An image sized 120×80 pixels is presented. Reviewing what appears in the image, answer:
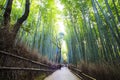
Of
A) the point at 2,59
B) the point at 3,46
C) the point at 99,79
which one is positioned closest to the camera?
the point at 2,59

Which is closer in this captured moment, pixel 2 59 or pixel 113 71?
pixel 2 59

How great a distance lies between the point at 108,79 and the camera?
3.67m

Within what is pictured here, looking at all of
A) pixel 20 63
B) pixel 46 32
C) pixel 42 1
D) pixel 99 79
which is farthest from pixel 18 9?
pixel 99 79

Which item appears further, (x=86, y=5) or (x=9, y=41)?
(x=86, y=5)

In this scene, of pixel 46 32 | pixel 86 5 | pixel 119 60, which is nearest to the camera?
pixel 119 60

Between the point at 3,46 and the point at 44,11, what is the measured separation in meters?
9.26

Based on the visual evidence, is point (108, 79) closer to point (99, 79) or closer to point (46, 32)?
point (99, 79)

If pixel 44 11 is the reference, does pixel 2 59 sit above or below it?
below

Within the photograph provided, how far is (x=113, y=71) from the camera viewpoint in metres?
3.61

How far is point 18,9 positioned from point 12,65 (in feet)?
29.7

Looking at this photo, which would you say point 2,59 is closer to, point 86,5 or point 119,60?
point 119,60

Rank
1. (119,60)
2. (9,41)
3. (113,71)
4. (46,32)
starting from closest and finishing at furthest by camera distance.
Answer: (9,41) < (113,71) < (119,60) < (46,32)

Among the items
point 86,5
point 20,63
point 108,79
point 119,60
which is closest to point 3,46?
point 20,63

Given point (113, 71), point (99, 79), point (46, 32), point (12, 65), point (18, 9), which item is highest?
point (18, 9)
